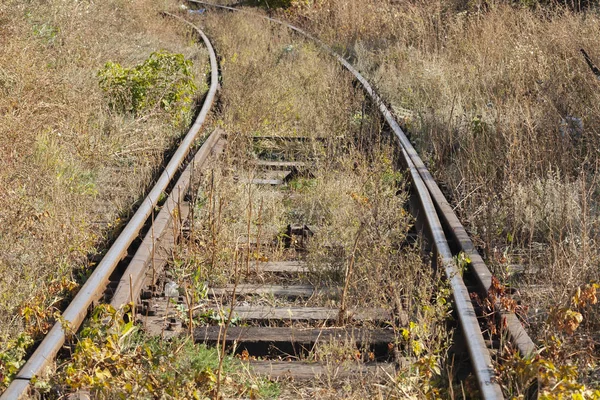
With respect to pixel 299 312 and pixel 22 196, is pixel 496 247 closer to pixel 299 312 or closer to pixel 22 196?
pixel 299 312

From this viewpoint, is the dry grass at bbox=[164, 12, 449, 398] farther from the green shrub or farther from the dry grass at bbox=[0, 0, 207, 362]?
the dry grass at bbox=[0, 0, 207, 362]

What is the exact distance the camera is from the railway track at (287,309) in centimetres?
404

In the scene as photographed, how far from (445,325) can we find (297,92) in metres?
6.52

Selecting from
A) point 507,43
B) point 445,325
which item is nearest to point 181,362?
point 445,325

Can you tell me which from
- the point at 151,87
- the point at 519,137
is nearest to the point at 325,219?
the point at 519,137

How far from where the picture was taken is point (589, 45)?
9.72 metres

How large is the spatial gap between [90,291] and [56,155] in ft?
9.62

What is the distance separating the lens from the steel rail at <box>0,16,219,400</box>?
12.1ft

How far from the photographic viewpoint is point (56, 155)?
7.14 meters

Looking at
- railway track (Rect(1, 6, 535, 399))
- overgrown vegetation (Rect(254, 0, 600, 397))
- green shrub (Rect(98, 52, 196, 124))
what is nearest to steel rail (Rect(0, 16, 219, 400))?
railway track (Rect(1, 6, 535, 399))

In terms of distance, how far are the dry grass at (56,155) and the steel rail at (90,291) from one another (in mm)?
186

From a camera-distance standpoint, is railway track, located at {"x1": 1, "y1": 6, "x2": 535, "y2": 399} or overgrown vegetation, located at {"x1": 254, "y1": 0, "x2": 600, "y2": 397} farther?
overgrown vegetation, located at {"x1": 254, "y1": 0, "x2": 600, "y2": 397}

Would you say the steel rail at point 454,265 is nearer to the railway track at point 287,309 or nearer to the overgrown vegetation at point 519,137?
the railway track at point 287,309

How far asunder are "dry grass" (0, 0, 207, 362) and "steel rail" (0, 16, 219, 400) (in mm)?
186
